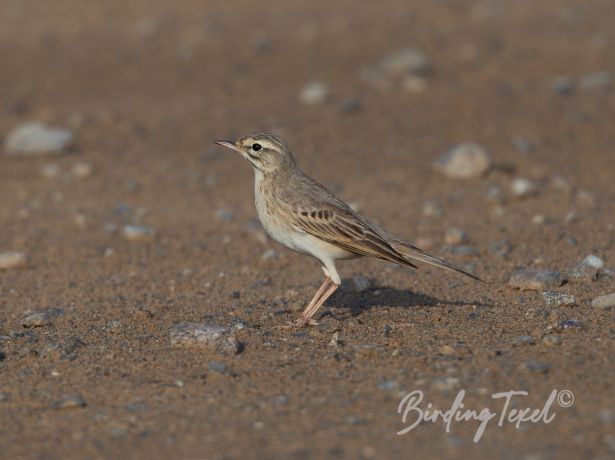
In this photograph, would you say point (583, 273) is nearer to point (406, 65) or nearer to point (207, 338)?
point (207, 338)

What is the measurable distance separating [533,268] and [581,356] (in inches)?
102

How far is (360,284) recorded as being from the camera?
8.70m

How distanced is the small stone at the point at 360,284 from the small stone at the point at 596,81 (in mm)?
7499

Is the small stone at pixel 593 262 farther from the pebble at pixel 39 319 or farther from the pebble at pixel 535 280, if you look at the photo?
the pebble at pixel 39 319

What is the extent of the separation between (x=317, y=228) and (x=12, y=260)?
3.52 m

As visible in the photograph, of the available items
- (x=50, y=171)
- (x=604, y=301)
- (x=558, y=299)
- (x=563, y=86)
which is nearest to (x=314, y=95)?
(x=563, y=86)

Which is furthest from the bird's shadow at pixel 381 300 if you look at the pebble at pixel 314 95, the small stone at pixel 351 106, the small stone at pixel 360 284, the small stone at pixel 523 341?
the pebble at pixel 314 95

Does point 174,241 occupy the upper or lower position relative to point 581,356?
lower

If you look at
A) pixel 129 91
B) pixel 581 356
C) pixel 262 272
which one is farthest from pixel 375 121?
pixel 581 356

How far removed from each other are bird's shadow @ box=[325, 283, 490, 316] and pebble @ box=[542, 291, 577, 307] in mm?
466

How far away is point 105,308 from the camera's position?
27.1ft

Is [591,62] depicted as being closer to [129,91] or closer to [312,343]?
[129,91]

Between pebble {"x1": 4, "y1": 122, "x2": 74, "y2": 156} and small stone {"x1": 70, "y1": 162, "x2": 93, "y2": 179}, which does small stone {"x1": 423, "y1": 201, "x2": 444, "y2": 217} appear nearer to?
small stone {"x1": 70, "y1": 162, "x2": 93, "y2": 179}
